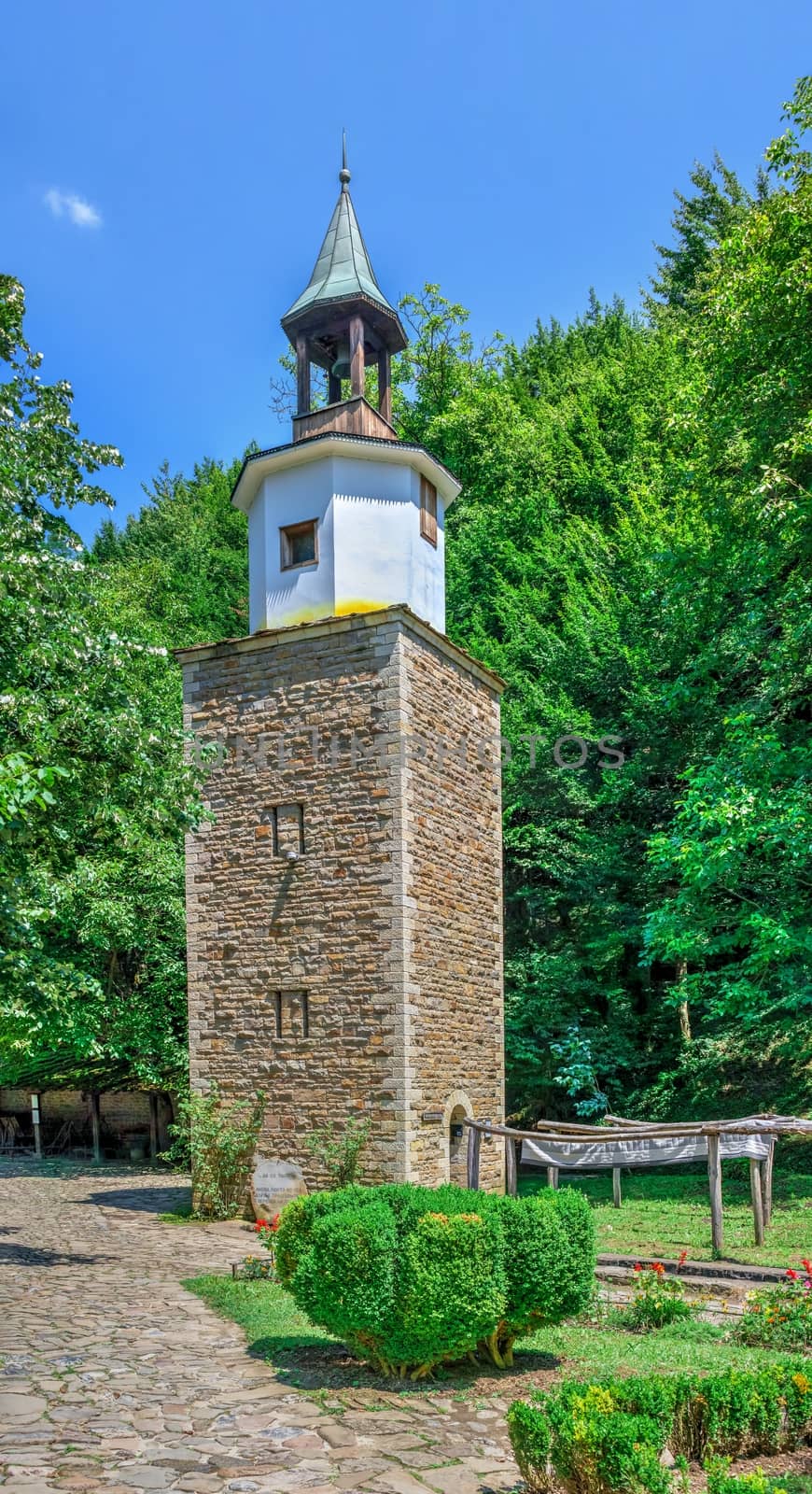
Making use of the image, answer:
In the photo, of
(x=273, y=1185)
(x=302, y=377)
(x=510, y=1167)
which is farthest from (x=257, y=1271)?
(x=302, y=377)

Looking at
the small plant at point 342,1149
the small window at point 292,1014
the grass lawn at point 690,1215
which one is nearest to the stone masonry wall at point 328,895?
the small window at point 292,1014

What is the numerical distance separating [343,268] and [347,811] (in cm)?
723

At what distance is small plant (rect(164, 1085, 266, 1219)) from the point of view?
39.8 feet

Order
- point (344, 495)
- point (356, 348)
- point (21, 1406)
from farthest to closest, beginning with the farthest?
point (356, 348)
point (344, 495)
point (21, 1406)

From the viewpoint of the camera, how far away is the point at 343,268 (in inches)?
561

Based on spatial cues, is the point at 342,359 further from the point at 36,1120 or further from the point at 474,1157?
the point at 36,1120

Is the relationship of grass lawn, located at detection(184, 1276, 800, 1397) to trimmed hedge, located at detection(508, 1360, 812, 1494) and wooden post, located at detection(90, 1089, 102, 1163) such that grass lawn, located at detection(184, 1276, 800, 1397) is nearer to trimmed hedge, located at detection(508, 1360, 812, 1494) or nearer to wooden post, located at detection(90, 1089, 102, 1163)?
trimmed hedge, located at detection(508, 1360, 812, 1494)

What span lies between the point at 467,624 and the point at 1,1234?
1542 cm

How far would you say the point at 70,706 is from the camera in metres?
9.09

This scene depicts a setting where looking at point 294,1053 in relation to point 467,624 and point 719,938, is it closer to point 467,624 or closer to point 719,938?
point 719,938

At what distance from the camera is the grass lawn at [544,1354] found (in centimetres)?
610

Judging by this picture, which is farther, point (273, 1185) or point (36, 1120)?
point (36, 1120)

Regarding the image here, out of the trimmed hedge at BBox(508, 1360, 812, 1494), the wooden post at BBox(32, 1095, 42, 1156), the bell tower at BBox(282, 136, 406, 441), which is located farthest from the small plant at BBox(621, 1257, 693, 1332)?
the wooden post at BBox(32, 1095, 42, 1156)

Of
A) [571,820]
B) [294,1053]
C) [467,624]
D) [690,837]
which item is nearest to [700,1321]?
[294,1053]
